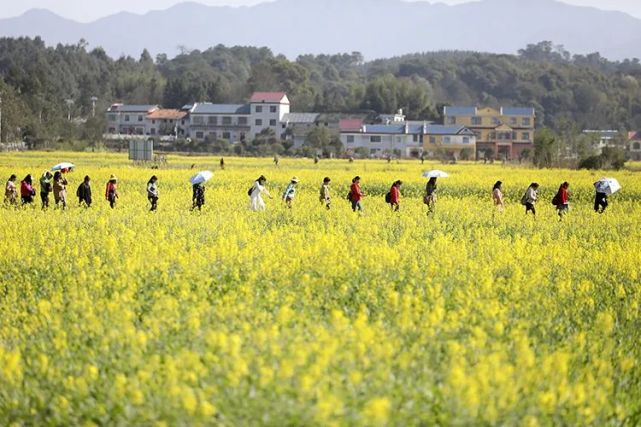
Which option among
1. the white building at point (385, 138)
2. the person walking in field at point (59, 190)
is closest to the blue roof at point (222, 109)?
the white building at point (385, 138)

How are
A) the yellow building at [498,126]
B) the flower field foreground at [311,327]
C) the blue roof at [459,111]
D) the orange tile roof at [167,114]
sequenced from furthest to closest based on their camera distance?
the orange tile roof at [167,114]
the blue roof at [459,111]
the yellow building at [498,126]
the flower field foreground at [311,327]

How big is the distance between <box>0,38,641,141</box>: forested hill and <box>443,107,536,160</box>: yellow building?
16.4 ft

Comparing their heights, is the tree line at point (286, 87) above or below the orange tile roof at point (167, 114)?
above

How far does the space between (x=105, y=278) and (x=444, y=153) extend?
77.0m

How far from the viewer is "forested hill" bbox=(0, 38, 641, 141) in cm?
11081

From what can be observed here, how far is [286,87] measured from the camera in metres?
131

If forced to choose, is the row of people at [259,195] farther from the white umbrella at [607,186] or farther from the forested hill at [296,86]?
the forested hill at [296,86]

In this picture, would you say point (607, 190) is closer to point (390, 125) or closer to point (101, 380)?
point (101, 380)

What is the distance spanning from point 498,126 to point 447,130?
8.41 m

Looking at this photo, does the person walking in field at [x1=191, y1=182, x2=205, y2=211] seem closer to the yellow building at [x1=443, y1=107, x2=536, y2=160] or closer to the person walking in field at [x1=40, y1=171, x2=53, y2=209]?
the person walking in field at [x1=40, y1=171, x2=53, y2=209]

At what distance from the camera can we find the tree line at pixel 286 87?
4075 inches

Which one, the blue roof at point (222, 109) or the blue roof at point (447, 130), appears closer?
the blue roof at point (447, 130)

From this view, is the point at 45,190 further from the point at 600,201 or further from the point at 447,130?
the point at 447,130

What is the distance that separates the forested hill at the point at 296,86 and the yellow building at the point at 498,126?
197 inches
